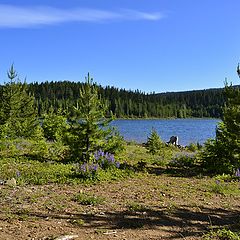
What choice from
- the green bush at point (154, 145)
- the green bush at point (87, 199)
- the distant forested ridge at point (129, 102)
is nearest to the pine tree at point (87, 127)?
the green bush at point (87, 199)

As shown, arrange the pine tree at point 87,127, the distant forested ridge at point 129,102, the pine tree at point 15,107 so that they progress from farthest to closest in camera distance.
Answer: the distant forested ridge at point 129,102, the pine tree at point 15,107, the pine tree at point 87,127

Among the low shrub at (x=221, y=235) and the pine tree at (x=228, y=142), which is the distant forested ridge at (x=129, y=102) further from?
the low shrub at (x=221, y=235)

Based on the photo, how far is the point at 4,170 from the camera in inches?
481

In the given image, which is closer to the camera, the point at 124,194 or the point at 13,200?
the point at 13,200

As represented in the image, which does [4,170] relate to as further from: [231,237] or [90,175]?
[231,237]

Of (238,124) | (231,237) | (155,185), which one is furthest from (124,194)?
(238,124)

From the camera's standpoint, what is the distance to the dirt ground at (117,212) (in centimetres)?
646

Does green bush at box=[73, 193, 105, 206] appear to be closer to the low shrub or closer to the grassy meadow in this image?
the grassy meadow

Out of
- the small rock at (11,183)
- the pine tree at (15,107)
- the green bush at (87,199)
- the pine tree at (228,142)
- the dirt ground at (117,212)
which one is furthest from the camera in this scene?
the pine tree at (15,107)

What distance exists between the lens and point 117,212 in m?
7.85

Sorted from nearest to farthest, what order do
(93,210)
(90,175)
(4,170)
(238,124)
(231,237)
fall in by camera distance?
(231,237) → (93,210) → (90,175) → (4,170) → (238,124)

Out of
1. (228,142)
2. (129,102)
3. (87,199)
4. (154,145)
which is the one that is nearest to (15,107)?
(154,145)

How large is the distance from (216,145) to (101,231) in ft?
34.0

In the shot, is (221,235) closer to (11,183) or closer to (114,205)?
(114,205)
